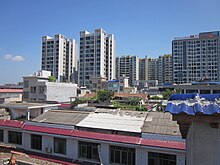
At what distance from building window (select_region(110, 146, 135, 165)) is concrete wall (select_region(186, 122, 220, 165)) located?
10303 mm

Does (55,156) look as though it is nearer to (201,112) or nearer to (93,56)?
(201,112)

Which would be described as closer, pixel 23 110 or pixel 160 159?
pixel 160 159

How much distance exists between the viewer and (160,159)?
12.2 meters

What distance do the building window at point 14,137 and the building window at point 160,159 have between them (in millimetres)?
11336

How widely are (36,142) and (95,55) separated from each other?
229 feet

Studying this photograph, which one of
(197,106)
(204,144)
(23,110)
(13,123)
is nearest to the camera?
(197,106)

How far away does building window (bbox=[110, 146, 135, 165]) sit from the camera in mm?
13016

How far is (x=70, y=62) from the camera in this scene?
9538 centimetres

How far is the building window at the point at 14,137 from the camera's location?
1747 centimetres

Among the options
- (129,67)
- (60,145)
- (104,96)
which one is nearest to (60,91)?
(104,96)

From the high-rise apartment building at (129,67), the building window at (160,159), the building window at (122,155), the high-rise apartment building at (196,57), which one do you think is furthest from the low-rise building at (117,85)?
the building window at (160,159)

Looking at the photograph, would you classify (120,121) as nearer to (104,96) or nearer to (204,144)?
(204,144)

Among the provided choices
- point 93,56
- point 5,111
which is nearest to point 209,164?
point 5,111

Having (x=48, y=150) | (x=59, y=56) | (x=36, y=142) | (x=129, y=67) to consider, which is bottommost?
(x=48, y=150)
